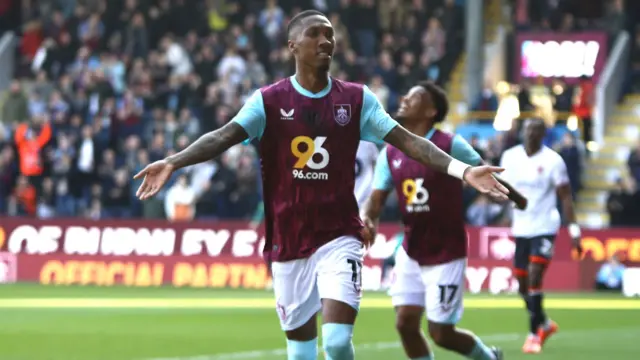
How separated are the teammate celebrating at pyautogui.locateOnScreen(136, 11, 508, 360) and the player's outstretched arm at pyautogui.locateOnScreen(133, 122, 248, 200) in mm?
190

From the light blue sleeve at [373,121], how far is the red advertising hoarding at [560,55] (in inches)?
1042

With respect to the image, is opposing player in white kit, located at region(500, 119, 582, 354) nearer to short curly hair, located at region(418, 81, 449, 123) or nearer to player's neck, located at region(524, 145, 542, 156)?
player's neck, located at region(524, 145, 542, 156)

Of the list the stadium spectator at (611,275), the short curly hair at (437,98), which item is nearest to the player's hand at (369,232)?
the short curly hair at (437,98)

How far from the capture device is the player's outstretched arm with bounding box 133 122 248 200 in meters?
8.24

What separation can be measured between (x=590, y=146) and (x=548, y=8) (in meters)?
5.11

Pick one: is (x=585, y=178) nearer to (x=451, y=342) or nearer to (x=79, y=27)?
(x=79, y=27)

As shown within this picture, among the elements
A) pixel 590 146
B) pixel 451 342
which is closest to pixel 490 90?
pixel 590 146

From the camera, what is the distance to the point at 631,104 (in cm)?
3441

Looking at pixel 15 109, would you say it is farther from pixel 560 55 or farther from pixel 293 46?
pixel 293 46

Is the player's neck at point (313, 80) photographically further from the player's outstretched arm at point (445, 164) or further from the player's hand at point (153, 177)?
the player's hand at point (153, 177)

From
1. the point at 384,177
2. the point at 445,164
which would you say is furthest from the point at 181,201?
the point at 445,164

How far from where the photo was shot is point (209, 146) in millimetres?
8680

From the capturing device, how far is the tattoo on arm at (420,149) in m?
8.80

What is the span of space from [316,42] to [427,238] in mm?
3097
